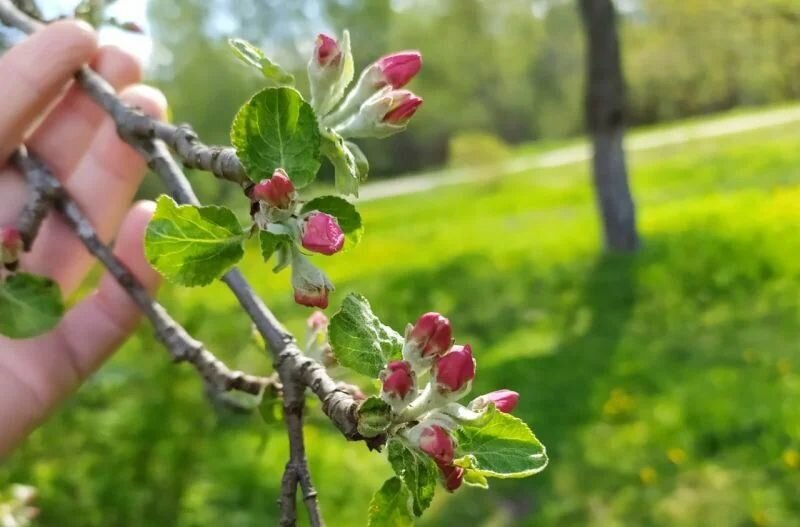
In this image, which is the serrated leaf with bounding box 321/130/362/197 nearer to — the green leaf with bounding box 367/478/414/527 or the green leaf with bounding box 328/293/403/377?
the green leaf with bounding box 328/293/403/377

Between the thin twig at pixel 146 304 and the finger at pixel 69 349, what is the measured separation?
0.12 meters

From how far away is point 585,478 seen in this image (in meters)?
2.87

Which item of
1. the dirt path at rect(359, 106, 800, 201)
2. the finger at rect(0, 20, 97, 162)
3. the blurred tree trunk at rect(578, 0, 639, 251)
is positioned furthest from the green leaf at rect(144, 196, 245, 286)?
the dirt path at rect(359, 106, 800, 201)

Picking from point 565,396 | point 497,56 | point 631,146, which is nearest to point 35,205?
point 565,396

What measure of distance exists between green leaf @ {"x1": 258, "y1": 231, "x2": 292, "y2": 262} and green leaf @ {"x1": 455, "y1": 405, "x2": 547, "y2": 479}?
156 mm

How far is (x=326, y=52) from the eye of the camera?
599 millimetres

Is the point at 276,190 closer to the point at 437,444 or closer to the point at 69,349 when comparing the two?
the point at 437,444

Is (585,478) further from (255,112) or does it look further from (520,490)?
(255,112)

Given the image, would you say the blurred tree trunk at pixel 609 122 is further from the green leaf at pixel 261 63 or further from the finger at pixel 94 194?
the green leaf at pixel 261 63

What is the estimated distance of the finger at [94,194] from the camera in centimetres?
109

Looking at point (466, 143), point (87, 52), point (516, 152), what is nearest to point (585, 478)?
point (87, 52)

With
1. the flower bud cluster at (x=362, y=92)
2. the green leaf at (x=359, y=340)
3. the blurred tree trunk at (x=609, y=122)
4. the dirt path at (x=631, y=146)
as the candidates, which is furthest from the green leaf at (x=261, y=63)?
the dirt path at (x=631, y=146)

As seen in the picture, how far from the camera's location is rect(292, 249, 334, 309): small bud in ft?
1.83

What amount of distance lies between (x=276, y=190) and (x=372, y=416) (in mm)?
143
